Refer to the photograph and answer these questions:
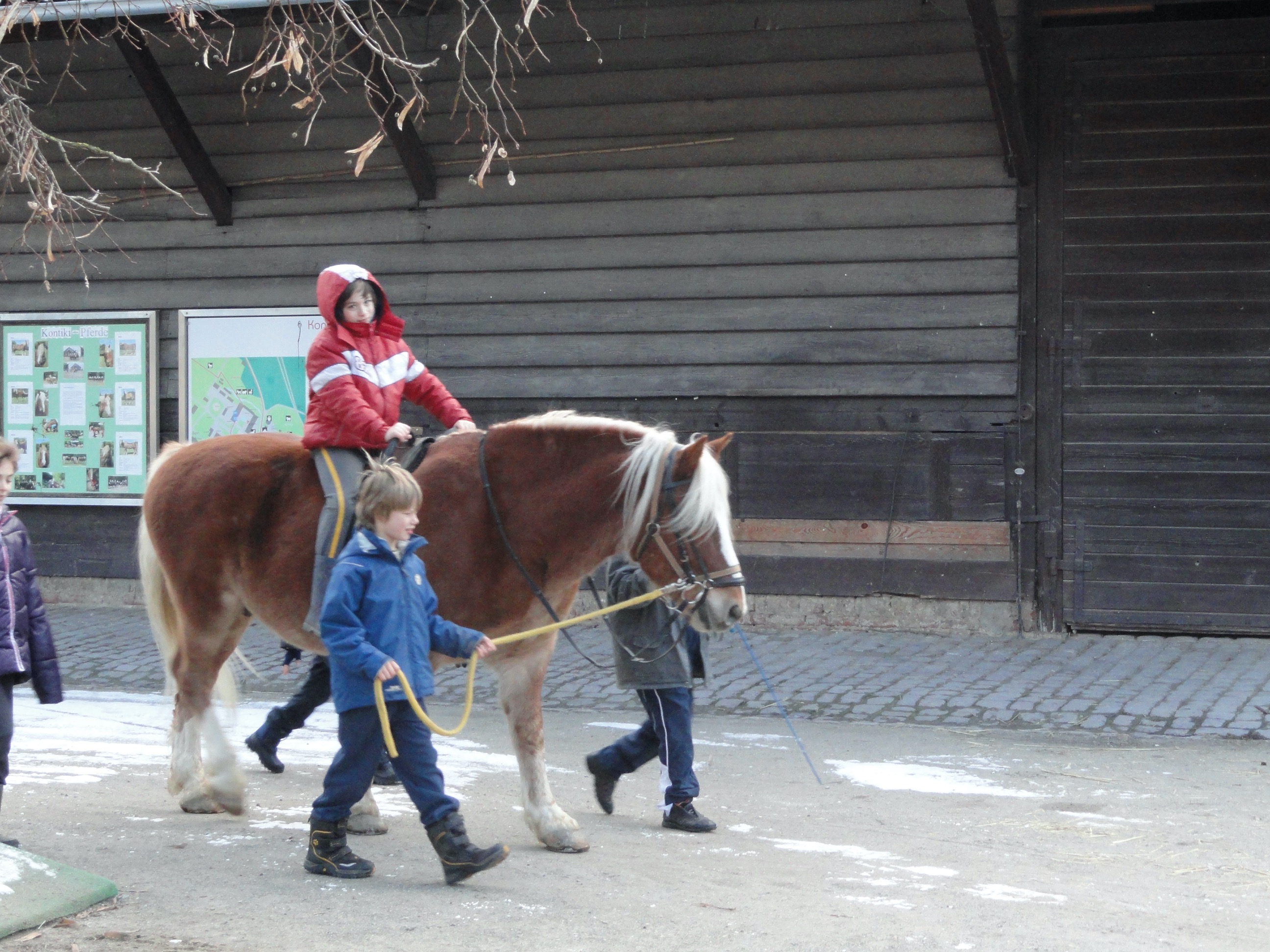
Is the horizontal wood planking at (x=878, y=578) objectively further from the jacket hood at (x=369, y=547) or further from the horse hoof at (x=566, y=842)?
the jacket hood at (x=369, y=547)

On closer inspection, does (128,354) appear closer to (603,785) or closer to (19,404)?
(19,404)

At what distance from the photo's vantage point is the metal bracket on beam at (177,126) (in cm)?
1091

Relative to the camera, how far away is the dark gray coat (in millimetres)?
5379

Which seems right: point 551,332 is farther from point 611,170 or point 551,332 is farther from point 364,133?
point 364,133

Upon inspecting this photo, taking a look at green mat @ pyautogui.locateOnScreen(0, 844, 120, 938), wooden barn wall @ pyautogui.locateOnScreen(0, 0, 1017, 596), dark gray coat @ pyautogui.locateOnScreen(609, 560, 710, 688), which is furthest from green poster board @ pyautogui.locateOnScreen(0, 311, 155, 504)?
green mat @ pyautogui.locateOnScreen(0, 844, 120, 938)

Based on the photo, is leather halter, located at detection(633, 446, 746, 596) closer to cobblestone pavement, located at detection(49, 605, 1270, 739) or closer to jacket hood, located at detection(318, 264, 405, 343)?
jacket hood, located at detection(318, 264, 405, 343)

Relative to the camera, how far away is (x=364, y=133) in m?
11.4

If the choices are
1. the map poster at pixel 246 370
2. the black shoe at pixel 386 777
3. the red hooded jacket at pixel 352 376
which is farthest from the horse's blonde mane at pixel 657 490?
the map poster at pixel 246 370

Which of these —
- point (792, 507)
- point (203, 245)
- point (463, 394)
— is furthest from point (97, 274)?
point (792, 507)

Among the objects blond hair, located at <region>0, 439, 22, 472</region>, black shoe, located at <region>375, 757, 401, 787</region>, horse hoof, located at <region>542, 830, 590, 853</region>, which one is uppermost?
blond hair, located at <region>0, 439, 22, 472</region>

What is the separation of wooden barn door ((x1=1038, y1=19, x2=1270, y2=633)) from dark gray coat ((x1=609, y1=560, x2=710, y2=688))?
17.8 feet

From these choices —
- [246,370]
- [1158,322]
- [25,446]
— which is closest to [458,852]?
[1158,322]

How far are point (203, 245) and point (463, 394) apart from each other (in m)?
2.70

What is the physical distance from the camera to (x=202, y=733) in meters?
5.70
